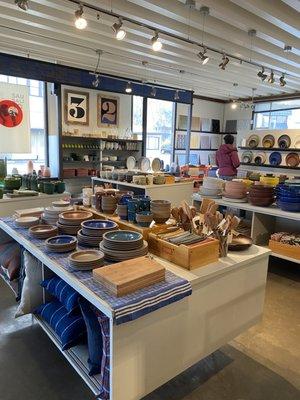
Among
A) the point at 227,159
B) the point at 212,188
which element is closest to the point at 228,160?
the point at 227,159

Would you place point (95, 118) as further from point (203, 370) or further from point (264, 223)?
point (203, 370)

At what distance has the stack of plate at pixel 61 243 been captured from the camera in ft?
5.84

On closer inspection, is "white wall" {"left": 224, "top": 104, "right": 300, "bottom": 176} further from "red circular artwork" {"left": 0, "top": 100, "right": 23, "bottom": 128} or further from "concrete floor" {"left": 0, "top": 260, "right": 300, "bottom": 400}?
"concrete floor" {"left": 0, "top": 260, "right": 300, "bottom": 400}

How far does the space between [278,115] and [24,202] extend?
7761 millimetres

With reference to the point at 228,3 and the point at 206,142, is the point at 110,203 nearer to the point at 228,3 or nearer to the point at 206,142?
the point at 228,3

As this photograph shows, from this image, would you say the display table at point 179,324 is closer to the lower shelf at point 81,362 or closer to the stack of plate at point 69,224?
the lower shelf at point 81,362

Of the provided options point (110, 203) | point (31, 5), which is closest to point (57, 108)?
point (31, 5)

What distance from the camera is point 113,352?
4.20 ft

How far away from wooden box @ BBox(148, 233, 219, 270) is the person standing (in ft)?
13.4

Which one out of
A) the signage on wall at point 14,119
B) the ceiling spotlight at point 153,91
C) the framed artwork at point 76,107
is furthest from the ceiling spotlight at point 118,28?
the ceiling spotlight at point 153,91

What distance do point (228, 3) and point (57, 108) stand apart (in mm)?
3895

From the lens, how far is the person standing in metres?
5.62

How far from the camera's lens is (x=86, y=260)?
1.59m

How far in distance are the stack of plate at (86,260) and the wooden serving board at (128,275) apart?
94mm
